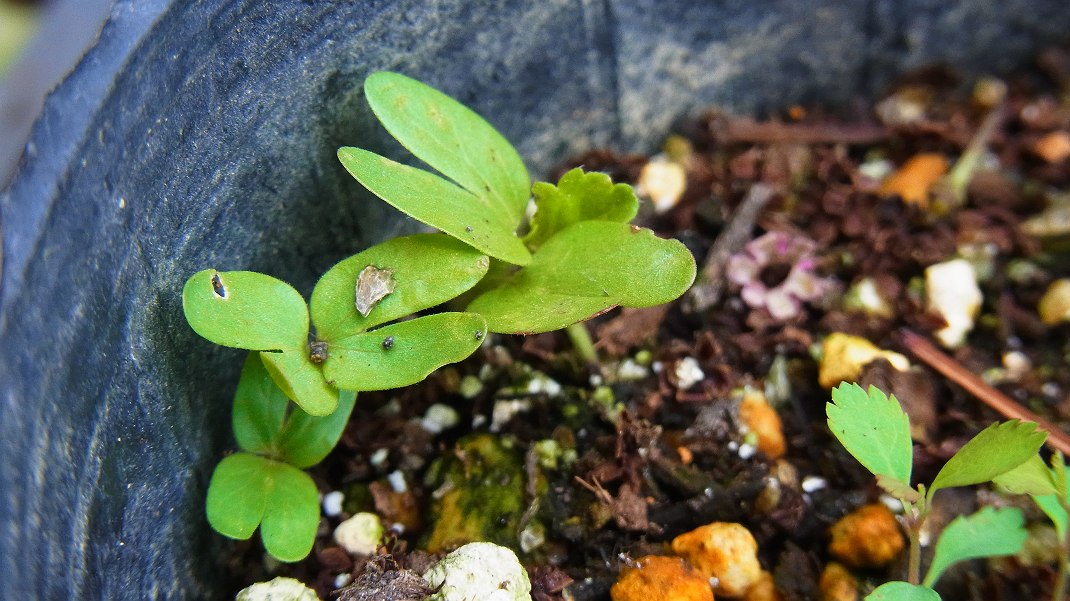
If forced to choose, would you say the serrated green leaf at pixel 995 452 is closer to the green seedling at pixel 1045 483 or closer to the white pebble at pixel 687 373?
the green seedling at pixel 1045 483

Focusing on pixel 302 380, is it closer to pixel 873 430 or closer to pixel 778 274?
pixel 873 430

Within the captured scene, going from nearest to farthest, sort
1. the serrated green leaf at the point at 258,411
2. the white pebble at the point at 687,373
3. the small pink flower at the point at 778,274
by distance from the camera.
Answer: the serrated green leaf at the point at 258,411 → the white pebble at the point at 687,373 → the small pink flower at the point at 778,274

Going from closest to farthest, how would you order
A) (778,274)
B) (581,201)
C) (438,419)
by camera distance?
(581,201) < (438,419) < (778,274)

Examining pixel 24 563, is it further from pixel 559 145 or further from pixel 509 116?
pixel 559 145

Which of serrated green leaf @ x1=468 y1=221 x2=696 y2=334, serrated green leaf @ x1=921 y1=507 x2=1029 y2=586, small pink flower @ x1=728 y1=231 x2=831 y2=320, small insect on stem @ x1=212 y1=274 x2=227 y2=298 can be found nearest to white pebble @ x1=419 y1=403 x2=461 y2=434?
serrated green leaf @ x1=468 y1=221 x2=696 y2=334

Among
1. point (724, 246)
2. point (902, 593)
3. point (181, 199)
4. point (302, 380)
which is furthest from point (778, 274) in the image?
point (181, 199)

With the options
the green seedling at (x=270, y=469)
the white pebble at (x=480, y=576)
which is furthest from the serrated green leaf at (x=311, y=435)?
the white pebble at (x=480, y=576)

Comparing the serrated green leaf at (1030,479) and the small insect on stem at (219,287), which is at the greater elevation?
the small insect on stem at (219,287)
